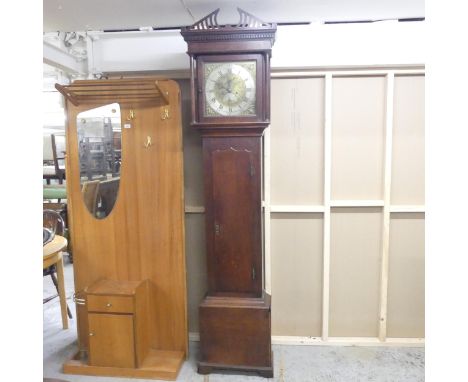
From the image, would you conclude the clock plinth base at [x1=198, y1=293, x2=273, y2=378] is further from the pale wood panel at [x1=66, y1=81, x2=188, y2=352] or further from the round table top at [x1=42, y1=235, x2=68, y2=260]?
the round table top at [x1=42, y1=235, x2=68, y2=260]

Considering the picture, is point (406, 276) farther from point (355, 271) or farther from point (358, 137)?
point (358, 137)

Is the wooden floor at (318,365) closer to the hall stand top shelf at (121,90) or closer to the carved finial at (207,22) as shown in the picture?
the hall stand top shelf at (121,90)

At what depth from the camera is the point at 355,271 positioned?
101 inches

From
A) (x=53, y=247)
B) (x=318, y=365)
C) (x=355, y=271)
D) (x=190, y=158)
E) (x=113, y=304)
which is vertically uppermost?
(x=190, y=158)

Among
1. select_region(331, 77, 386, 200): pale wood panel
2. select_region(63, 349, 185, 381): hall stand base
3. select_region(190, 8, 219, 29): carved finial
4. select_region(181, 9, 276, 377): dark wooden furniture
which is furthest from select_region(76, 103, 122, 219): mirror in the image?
select_region(331, 77, 386, 200): pale wood panel

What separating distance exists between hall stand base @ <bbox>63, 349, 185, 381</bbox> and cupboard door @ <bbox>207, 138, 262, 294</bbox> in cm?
60

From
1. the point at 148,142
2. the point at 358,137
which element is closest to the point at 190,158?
the point at 148,142

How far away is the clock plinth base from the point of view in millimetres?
2211

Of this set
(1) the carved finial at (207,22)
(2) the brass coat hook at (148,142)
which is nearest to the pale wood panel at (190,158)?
(2) the brass coat hook at (148,142)

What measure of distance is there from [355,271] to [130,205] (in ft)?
5.38
